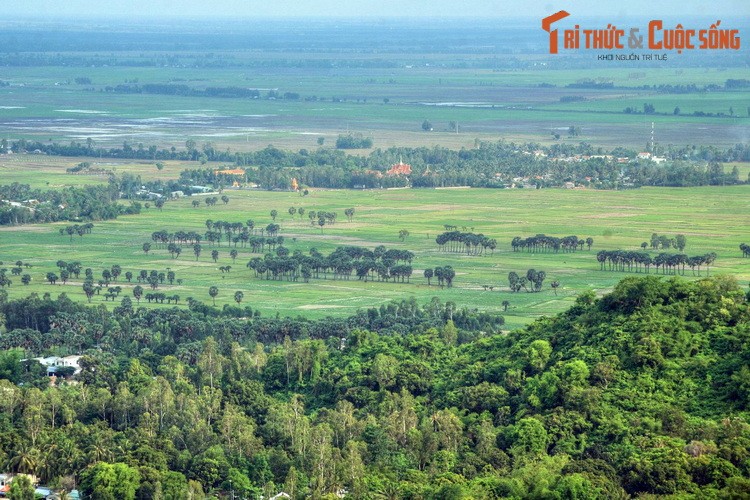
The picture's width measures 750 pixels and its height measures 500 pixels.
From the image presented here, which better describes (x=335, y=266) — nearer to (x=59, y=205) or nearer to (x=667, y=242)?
(x=667, y=242)

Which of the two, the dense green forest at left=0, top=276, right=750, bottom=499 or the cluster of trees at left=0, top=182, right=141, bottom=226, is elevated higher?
the cluster of trees at left=0, top=182, right=141, bottom=226

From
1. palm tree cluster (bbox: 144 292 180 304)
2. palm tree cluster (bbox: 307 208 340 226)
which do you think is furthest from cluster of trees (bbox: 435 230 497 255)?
palm tree cluster (bbox: 144 292 180 304)

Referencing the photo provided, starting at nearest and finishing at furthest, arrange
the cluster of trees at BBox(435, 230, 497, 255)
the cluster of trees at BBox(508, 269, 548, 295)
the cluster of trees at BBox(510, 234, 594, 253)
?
the cluster of trees at BBox(508, 269, 548, 295), the cluster of trees at BBox(510, 234, 594, 253), the cluster of trees at BBox(435, 230, 497, 255)

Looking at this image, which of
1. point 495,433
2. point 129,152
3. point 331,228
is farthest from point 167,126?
point 495,433

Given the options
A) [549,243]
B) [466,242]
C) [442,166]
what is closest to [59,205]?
[466,242]

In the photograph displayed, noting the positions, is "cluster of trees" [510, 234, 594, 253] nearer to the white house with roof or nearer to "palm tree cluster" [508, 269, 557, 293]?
"palm tree cluster" [508, 269, 557, 293]

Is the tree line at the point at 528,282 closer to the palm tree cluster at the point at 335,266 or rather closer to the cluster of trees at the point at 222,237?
the palm tree cluster at the point at 335,266

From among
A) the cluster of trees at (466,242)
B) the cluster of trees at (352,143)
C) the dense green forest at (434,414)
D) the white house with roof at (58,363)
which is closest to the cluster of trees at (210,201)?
the cluster of trees at (466,242)
